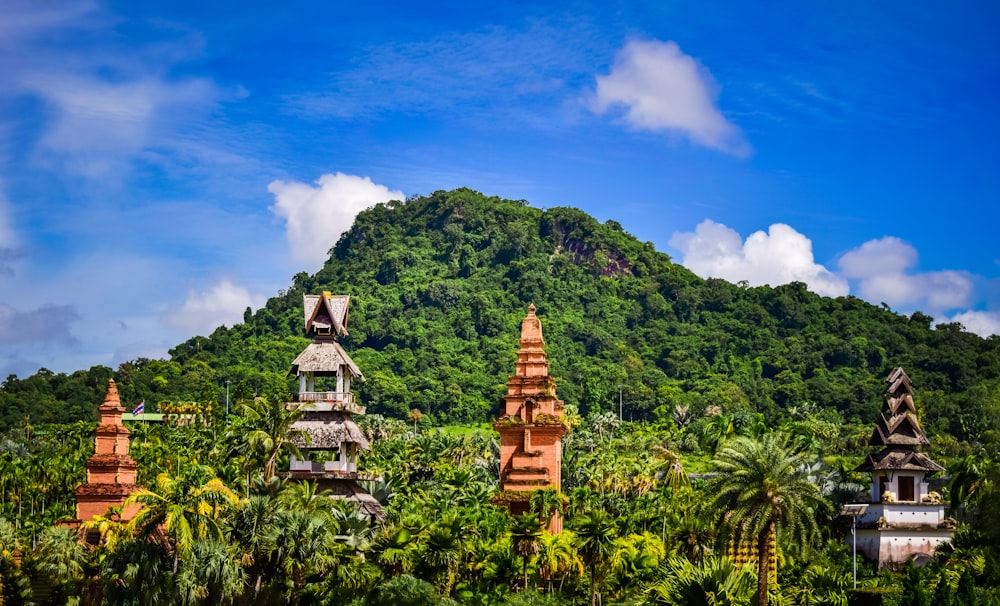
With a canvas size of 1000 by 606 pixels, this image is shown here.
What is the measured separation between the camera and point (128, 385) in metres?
175

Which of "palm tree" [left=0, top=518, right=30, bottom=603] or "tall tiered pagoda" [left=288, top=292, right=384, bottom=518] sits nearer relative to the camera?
"tall tiered pagoda" [left=288, top=292, right=384, bottom=518]

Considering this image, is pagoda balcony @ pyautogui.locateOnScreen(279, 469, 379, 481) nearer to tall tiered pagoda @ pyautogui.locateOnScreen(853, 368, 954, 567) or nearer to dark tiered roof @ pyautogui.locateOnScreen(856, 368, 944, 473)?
tall tiered pagoda @ pyautogui.locateOnScreen(853, 368, 954, 567)

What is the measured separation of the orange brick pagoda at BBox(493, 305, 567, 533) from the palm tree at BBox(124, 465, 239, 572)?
59.6 feet

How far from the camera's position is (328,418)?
221ft

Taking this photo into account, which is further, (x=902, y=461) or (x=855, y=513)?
(x=855, y=513)

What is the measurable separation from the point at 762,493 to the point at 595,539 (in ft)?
33.4

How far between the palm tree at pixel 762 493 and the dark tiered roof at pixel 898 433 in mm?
20967

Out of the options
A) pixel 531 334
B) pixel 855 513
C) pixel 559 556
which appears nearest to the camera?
pixel 559 556

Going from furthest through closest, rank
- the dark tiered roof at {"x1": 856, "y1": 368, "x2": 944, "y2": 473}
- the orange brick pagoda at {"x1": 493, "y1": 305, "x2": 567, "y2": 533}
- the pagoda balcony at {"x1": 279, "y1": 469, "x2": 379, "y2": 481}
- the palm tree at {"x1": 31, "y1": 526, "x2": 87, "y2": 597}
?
the dark tiered roof at {"x1": 856, "y1": 368, "x2": 944, "y2": 473} < the orange brick pagoda at {"x1": 493, "y1": 305, "x2": 567, "y2": 533} < the pagoda balcony at {"x1": 279, "y1": 469, "x2": 379, "y2": 481} < the palm tree at {"x1": 31, "y1": 526, "x2": 87, "y2": 597}

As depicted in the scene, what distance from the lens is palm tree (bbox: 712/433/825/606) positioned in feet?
172

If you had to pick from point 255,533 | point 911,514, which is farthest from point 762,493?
point 911,514

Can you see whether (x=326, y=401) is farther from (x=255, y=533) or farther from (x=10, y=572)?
(x=10, y=572)

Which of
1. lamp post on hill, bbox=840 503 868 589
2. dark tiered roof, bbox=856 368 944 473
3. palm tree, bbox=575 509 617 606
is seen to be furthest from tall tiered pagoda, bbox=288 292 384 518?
dark tiered roof, bbox=856 368 944 473

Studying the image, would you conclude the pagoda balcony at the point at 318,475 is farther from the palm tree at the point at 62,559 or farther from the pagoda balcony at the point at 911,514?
the pagoda balcony at the point at 911,514
